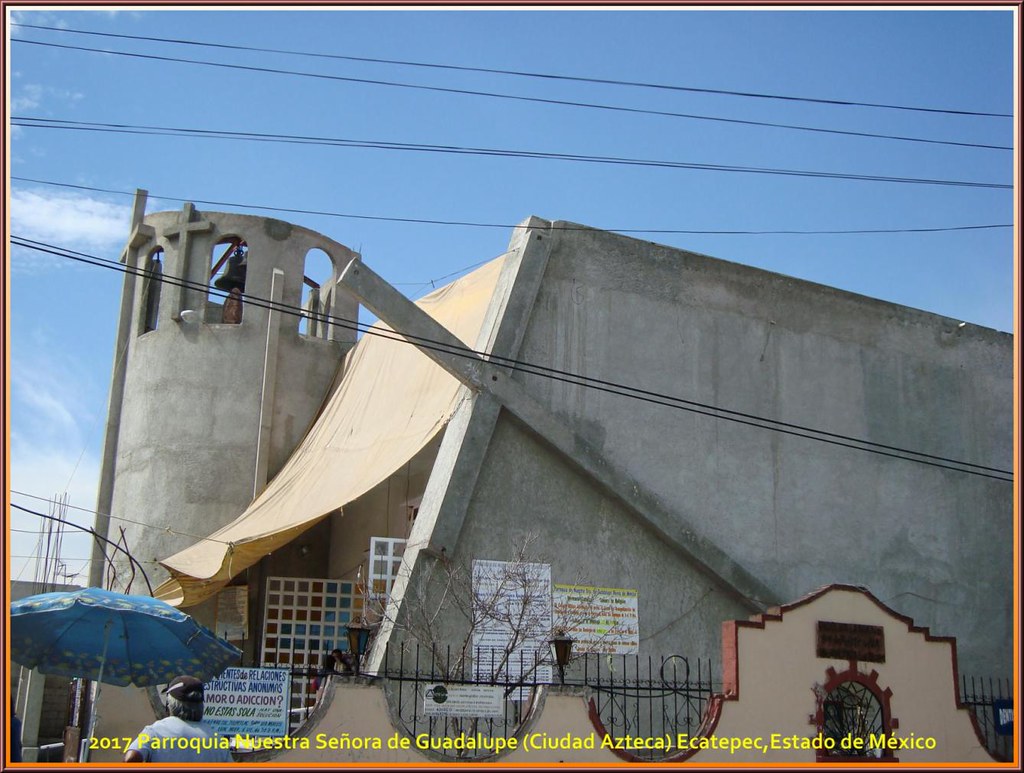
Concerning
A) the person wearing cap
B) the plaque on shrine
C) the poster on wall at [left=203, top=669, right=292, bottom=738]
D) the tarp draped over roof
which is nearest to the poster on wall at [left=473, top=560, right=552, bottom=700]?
the tarp draped over roof

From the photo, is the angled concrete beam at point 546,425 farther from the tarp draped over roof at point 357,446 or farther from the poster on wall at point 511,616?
the poster on wall at point 511,616

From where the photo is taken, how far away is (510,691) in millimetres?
11867

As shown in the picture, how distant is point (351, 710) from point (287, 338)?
12864 millimetres

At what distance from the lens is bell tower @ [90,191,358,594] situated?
2141 centimetres

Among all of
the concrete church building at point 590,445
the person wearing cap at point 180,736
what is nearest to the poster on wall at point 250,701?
the concrete church building at point 590,445

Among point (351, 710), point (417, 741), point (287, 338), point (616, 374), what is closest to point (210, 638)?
point (351, 710)

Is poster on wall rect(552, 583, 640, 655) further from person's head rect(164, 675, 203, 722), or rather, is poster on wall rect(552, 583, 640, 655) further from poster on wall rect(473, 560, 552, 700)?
person's head rect(164, 675, 203, 722)

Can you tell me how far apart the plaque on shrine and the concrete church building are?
316cm

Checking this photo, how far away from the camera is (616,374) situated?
16.5 metres

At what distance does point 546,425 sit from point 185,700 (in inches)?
353

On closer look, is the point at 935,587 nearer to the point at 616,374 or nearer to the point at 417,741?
the point at 616,374

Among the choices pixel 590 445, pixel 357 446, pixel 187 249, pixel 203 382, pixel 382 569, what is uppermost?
pixel 187 249

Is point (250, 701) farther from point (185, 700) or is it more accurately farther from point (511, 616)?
point (511, 616)

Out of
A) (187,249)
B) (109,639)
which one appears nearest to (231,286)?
(187,249)
